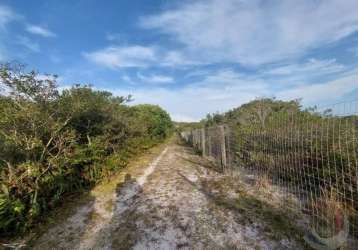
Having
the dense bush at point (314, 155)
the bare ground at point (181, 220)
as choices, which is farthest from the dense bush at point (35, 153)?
the dense bush at point (314, 155)

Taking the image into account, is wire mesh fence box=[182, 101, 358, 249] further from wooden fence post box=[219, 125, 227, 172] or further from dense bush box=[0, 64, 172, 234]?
dense bush box=[0, 64, 172, 234]

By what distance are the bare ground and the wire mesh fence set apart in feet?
1.17

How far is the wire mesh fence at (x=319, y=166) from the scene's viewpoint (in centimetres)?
293

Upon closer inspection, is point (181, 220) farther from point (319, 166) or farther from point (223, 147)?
point (223, 147)

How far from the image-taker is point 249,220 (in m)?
3.60

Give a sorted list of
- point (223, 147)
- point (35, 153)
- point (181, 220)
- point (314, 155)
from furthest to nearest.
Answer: point (223, 147) < point (35, 153) < point (181, 220) < point (314, 155)

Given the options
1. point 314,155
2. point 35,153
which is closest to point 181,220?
point 314,155

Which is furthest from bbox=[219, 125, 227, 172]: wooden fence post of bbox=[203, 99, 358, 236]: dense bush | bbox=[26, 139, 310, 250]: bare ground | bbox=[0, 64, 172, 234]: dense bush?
bbox=[0, 64, 172, 234]: dense bush

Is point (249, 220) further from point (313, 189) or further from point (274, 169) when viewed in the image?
point (274, 169)

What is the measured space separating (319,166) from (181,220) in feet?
7.89

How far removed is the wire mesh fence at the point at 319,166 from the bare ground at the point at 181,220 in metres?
0.36

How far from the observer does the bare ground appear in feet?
10.3

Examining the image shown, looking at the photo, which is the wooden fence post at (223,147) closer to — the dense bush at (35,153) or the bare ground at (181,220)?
the bare ground at (181,220)

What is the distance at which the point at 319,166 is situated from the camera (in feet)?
11.6
